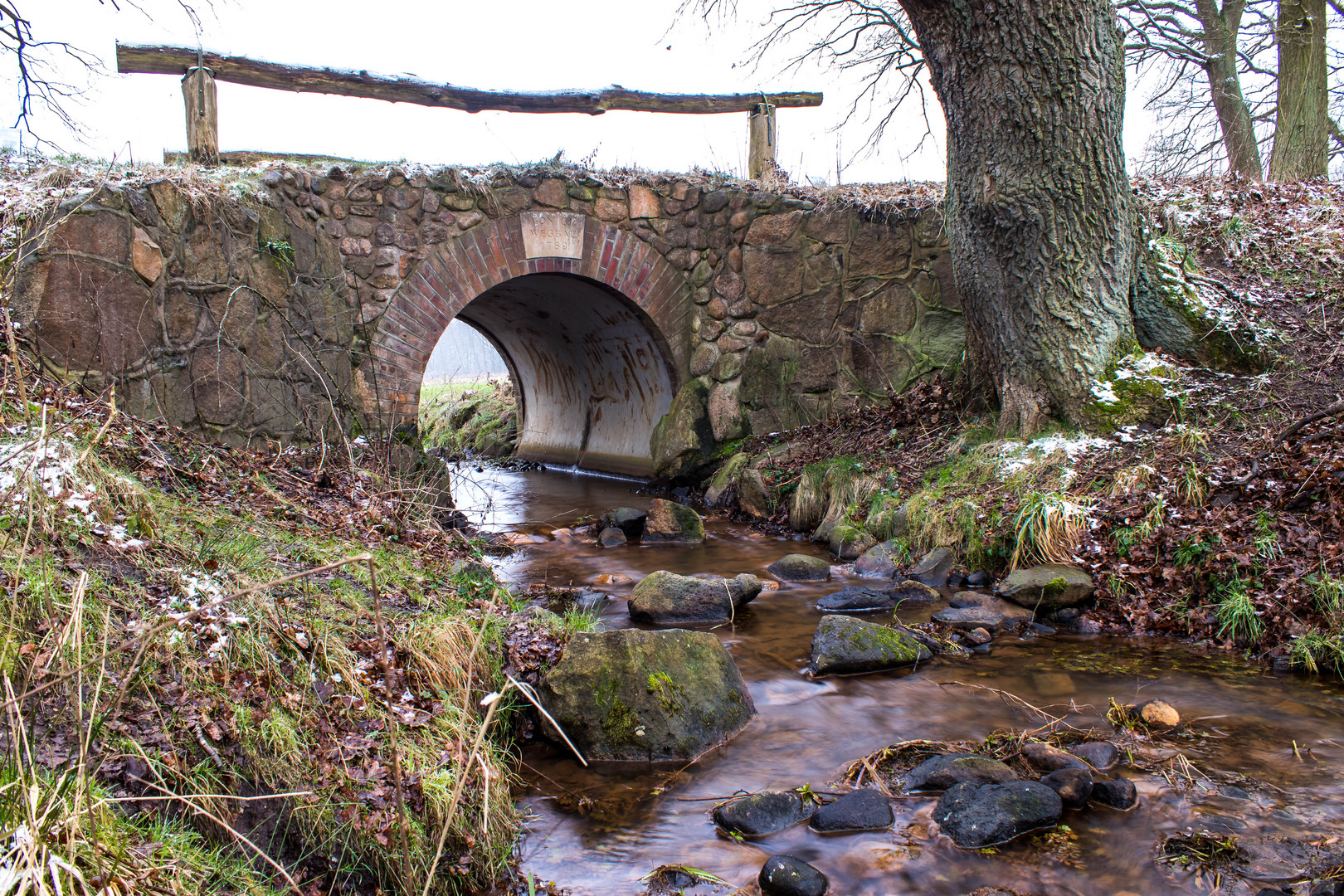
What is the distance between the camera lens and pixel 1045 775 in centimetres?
263

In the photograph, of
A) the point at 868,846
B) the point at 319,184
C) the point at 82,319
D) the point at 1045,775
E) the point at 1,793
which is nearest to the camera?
the point at 1,793

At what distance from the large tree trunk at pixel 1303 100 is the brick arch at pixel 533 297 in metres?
7.00

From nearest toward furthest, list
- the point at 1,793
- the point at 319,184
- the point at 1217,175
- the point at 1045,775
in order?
1. the point at 1,793
2. the point at 1045,775
3. the point at 319,184
4. the point at 1217,175

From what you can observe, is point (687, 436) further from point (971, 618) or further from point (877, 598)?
point (971, 618)

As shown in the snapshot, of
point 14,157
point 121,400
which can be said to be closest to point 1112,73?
point 121,400

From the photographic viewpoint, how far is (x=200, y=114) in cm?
625

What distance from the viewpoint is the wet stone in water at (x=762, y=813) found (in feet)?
8.21

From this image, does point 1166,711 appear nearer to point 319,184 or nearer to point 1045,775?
point 1045,775

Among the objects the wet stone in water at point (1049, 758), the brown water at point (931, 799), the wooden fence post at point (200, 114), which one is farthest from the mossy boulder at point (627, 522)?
the wet stone in water at point (1049, 758)

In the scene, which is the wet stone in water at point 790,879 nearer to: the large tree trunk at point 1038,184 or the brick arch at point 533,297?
the large tree trunk at point 1038,184

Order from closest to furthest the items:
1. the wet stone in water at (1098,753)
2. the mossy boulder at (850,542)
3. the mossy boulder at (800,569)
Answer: the wet stone in water at (1098,753)
the mossy boulder at (800,569)
the mossy boulder at (850,542)

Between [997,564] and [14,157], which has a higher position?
[14,157]

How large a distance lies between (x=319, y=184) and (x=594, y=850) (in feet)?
18.5

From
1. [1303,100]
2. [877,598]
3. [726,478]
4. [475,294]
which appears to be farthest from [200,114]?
[1303,100]
